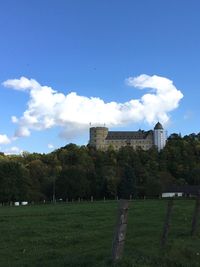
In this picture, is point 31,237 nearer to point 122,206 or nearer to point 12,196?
point 122,206

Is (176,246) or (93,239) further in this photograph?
(93,239)

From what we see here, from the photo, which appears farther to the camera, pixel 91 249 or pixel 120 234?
pixel 91 249

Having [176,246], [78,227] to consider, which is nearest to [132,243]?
[176,246]

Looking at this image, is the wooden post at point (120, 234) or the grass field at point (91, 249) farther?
the grass field at point (91, 249)

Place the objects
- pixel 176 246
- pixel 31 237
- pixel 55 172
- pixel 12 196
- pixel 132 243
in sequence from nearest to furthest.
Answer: pixel 176 246
pixel 132 243
pixel 31 237
pixel 12 196
pixel 55 172

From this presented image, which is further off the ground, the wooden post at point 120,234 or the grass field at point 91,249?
the wooden post at point 120,234

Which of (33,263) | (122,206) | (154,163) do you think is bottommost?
(33,263)

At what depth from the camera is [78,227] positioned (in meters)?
23.4

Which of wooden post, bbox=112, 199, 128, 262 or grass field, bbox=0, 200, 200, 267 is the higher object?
wooden post, bbox=112, 199, 128, 262

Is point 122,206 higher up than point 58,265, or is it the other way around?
point 122,206

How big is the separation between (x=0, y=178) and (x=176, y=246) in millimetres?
123396

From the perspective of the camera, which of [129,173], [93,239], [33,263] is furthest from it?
[129,173]

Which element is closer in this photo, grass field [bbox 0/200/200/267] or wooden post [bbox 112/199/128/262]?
wooden post [bbox 112/199/128/262]

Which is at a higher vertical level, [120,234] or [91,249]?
[120,234]
